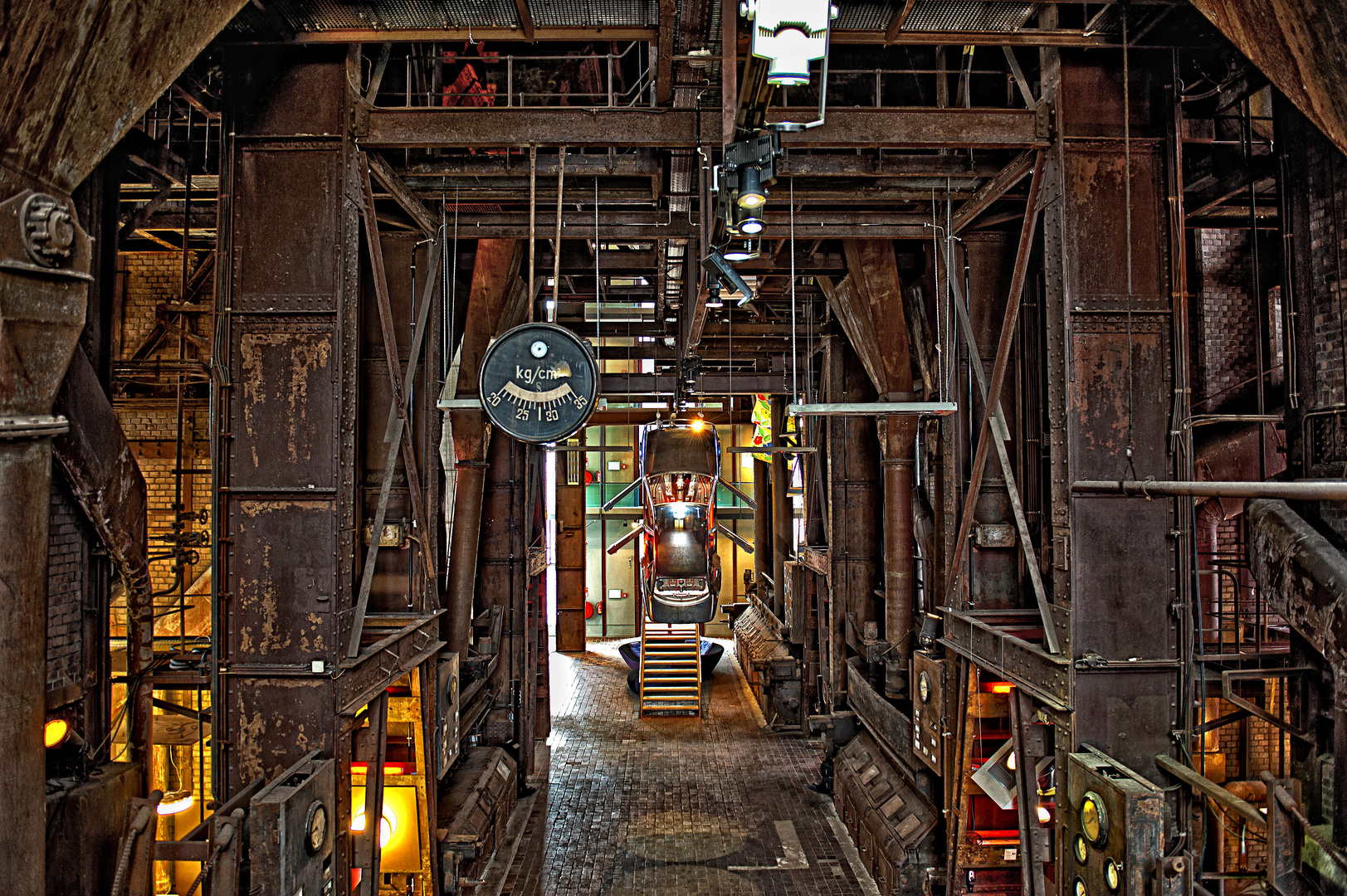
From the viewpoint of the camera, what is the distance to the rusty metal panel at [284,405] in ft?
19.5

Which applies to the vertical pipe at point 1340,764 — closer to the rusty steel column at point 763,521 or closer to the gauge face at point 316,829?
the gauge face at point 316,829

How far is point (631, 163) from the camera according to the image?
748 cm

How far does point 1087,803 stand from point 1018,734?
105 cm

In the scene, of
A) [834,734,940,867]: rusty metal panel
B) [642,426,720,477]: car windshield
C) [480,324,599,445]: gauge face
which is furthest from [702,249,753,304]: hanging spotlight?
[642,426,720,477]: car windshield

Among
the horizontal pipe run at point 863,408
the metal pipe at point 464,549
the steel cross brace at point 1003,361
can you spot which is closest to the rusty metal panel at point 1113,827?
the steel cross brace at point 1003,361

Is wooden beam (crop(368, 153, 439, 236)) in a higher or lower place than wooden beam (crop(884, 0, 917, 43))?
lower

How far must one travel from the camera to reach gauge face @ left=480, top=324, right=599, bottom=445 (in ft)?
18.2

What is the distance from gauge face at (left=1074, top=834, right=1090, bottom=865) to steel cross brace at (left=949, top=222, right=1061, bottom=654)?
53.7 inches

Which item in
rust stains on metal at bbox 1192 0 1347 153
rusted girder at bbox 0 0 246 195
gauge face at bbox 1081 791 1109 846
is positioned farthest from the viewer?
gauge face at bbox 1081 791 1109 846

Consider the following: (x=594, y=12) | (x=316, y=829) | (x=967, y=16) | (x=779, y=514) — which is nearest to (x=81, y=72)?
(x=594, y=12)

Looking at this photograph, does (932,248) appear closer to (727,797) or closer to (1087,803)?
(1087,803)

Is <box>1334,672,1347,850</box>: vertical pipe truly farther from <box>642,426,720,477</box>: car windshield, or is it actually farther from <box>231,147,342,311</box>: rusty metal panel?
<box>642,426,720,477</box>: car windshield

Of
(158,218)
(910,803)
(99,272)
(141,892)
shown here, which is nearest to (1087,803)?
(910,803)

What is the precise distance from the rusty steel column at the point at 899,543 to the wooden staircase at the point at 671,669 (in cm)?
657
